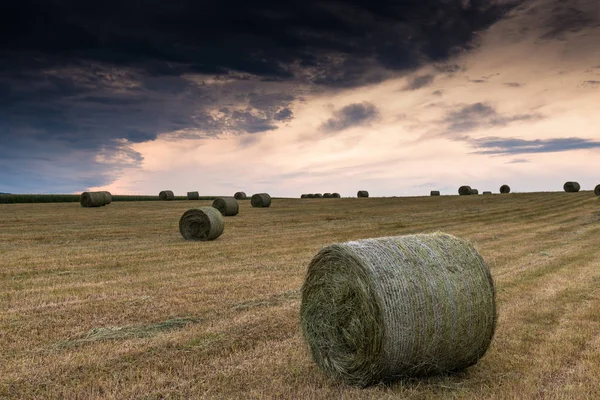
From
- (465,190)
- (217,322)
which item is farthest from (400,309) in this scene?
(465,190)

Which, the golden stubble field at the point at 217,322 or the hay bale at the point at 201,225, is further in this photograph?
the hay bale at the point at 201,225

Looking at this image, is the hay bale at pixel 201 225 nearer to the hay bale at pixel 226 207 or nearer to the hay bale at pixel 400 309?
the hay bale at pixel 226 207

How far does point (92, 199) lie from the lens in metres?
39.5

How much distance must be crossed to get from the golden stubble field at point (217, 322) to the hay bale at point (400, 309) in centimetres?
27

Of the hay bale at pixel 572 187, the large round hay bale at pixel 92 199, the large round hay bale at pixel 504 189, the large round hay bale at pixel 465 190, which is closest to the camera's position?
the large round hay bale at pixel 92 199

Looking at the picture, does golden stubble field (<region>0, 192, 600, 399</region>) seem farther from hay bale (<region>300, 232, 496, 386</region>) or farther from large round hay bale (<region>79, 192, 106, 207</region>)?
large round hay bale (<region>79, 192, 106, 207</region>)

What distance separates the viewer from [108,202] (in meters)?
41.9

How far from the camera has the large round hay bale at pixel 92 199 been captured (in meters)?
39.5

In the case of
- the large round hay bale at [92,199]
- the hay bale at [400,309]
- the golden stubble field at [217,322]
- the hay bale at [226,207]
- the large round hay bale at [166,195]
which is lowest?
the golden stubble field at [217,322]

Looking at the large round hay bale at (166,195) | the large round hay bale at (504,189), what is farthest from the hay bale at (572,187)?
the large round hay bale at (166,195)

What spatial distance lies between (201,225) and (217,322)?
43.9 feet

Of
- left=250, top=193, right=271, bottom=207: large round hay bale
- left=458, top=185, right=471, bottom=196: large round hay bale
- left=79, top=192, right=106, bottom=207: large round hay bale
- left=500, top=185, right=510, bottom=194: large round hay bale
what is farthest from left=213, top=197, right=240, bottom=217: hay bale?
left=500, top=185, right=510, bottom=194: large round hay bale

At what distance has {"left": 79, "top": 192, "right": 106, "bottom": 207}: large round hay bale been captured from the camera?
3948cm

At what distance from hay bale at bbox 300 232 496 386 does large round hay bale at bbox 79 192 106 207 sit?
36.9m
